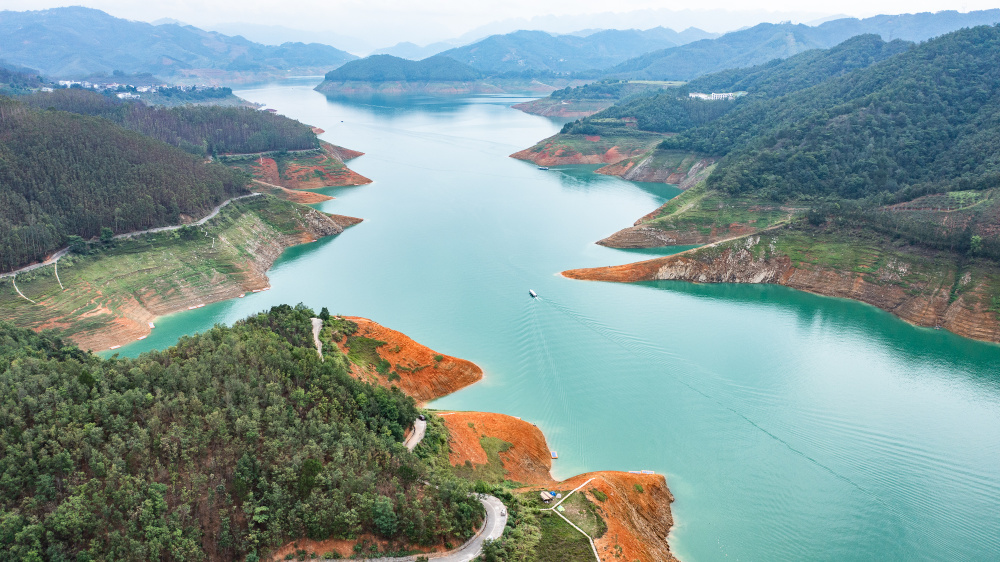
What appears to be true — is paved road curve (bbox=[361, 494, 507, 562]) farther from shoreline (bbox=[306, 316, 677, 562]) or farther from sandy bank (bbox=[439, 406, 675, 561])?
sandy bank (bbox=[439, 406, 675, 561])

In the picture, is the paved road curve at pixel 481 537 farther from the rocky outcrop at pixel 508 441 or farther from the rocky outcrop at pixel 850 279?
the rocky outcrop at pixel 850 279

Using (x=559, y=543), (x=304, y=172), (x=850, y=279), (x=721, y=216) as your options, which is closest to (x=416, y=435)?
(x=559, y=543)

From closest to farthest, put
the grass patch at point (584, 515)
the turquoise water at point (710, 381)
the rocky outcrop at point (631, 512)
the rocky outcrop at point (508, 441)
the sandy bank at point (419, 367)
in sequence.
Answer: the rocky outcrop at point (631, 512) → the grass patch at point (584, 515) → the turquoise water at point (710, 381) → the rocky outcrop at point (508, 441) → the sandy bank at point (419, 367)

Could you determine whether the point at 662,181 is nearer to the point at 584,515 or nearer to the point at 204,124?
the point at 204,124

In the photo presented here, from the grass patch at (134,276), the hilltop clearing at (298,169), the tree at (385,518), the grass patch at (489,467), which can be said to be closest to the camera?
the tree at (385,518)

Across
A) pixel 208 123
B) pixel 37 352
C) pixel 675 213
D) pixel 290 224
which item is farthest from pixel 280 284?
pixel 208 123

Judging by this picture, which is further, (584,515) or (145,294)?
(145,294)

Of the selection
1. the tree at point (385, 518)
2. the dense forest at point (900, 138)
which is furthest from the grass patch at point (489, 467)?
the dense forest at point (900, 138)
